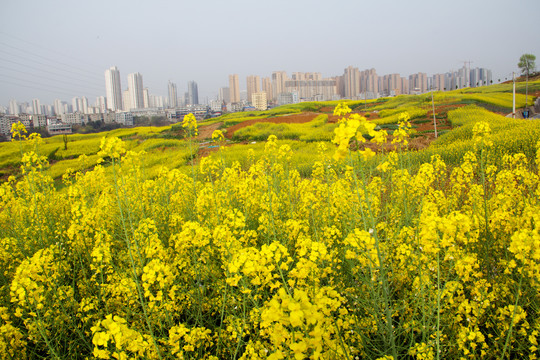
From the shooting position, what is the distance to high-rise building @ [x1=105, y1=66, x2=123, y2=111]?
130 metres

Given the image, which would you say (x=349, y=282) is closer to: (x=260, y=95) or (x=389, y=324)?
(x=389, y=324)

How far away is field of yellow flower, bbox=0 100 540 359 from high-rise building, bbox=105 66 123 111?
142 meters

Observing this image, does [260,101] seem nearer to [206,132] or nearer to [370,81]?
[370,81]

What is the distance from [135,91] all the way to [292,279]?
162217mm

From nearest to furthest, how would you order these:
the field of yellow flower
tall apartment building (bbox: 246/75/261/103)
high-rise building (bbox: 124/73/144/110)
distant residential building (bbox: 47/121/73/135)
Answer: the field of yellow flower → distant residential building (bbox: 47/121/73/135) → high-rise building (bbox: 124/73/144/110) → tall apartment building (bbox: 246/75/261/103)

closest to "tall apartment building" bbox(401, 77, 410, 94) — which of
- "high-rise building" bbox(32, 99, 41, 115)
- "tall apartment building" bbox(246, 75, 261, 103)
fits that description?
"tall apartment building" bbox(246, 75, 261, 103)

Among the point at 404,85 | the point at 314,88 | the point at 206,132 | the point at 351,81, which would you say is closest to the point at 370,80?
the point at 351,81

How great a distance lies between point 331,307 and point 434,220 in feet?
2.92

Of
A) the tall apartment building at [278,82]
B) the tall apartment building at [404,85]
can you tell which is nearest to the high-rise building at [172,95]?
the tall apartment building at [278,82]

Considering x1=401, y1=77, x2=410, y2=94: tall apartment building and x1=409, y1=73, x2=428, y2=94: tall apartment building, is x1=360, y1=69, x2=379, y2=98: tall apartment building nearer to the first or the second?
x1=401, y1=77, x2=410, y2=94: tall apartment building

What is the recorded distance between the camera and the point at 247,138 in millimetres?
23578

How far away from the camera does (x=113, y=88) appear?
5256 inches

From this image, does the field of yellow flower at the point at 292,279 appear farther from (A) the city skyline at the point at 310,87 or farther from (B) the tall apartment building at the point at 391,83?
(B) the tall apartment building at the point at 391,83

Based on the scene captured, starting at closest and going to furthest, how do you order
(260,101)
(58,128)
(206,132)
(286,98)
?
(206,132) → (58,128) → (286,98) → (260,101)
